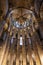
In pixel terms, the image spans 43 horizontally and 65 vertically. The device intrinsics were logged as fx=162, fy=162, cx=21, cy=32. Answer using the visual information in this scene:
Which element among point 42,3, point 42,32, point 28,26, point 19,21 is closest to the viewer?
point 42,3

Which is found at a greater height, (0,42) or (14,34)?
(14,34)

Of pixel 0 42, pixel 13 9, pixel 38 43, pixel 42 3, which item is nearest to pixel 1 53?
pixel 0 42

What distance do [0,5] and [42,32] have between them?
224cm

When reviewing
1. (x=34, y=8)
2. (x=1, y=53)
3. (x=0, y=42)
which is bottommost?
(x=1, y=53)

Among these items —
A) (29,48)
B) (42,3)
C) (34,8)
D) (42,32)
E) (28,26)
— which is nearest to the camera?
(42,3)

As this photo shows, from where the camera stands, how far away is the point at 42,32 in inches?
293

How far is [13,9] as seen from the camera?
8195 millimetres

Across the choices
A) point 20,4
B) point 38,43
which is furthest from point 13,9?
point 38,43

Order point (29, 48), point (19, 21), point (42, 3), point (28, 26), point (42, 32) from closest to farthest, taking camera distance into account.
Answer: point (42, 3), point (42, 32), point (29, 48), point (28, 26), point (19, 21)

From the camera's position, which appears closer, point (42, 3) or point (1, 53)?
point (42, 3)

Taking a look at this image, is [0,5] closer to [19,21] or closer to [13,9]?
[13,9]

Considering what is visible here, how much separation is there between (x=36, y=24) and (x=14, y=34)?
1794 millimetres

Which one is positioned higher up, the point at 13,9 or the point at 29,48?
the point at 13,9

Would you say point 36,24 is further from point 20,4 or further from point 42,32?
point 20,4
